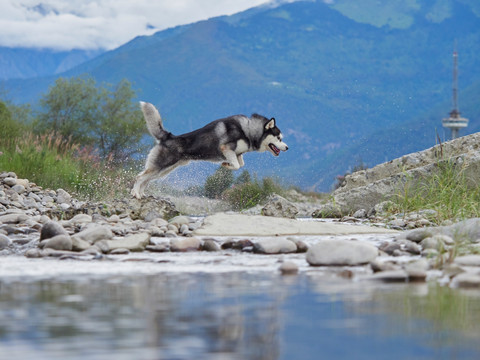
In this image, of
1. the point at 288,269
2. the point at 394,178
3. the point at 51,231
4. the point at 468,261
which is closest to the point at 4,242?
the point at 51,231

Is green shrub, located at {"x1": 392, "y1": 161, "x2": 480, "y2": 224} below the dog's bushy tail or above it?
below

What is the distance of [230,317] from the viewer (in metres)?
3.32

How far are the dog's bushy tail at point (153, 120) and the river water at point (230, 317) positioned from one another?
20.1 ft

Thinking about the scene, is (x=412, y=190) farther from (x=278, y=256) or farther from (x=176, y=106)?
(x=176, y=106)

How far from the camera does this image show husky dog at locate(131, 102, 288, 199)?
11.0 meters

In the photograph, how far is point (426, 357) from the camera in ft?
8.31

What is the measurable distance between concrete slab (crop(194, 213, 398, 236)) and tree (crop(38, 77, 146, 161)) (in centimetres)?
2069

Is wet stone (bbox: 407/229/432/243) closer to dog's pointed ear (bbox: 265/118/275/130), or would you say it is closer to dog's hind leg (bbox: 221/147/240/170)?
dog's hind leg (bbox: 221/147/240/170)

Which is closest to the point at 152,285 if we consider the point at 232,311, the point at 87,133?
the point at 232,311

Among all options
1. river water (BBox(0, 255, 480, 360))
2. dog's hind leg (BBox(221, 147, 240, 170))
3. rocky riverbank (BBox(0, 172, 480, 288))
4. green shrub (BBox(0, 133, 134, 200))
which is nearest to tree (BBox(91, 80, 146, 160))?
green shrub (BBox(0, 133, 134, 200))

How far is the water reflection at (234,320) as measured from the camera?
8.73 ft

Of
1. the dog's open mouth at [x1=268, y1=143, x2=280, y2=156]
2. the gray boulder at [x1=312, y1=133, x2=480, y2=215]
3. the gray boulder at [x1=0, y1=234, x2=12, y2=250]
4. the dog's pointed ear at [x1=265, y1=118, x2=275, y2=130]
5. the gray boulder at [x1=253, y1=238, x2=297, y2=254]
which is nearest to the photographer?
the gray boulder at [x1=253, y1=238, x2=297, y2=254]

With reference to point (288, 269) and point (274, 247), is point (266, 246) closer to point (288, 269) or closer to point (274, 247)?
point (274, 247)

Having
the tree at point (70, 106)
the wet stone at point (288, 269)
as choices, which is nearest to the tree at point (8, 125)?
the tree at point (70, 106)
